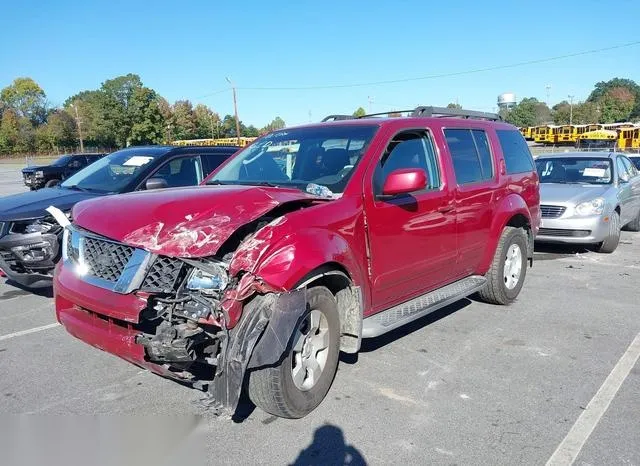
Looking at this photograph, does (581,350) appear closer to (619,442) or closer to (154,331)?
(619,442)

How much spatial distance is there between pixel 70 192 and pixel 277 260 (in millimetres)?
4424

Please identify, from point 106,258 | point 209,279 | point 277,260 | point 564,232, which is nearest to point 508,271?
point 564,232

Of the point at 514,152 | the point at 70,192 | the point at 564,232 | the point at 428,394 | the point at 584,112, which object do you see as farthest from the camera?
the point at 584,112

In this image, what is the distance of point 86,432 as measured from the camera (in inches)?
129

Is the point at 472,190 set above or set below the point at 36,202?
below

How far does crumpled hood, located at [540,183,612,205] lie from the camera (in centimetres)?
884

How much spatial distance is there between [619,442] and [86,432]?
128 inches

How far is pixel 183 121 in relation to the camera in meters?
95.0

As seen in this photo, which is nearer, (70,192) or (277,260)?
(277,260)

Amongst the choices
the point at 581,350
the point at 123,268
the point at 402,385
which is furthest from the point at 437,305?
the point at 123,268

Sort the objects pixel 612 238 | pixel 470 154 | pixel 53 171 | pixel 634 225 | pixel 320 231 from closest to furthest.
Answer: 1. pixel 320 231
2. pixel 470 154
3. pixel 612 238
4. pixel 634 225
5. pixel 53 171

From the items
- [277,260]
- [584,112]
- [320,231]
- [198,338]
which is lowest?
[198,338]

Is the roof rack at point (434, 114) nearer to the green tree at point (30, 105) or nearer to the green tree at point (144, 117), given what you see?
the green tree at point (144, 117)

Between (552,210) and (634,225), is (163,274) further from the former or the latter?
(634,225)
